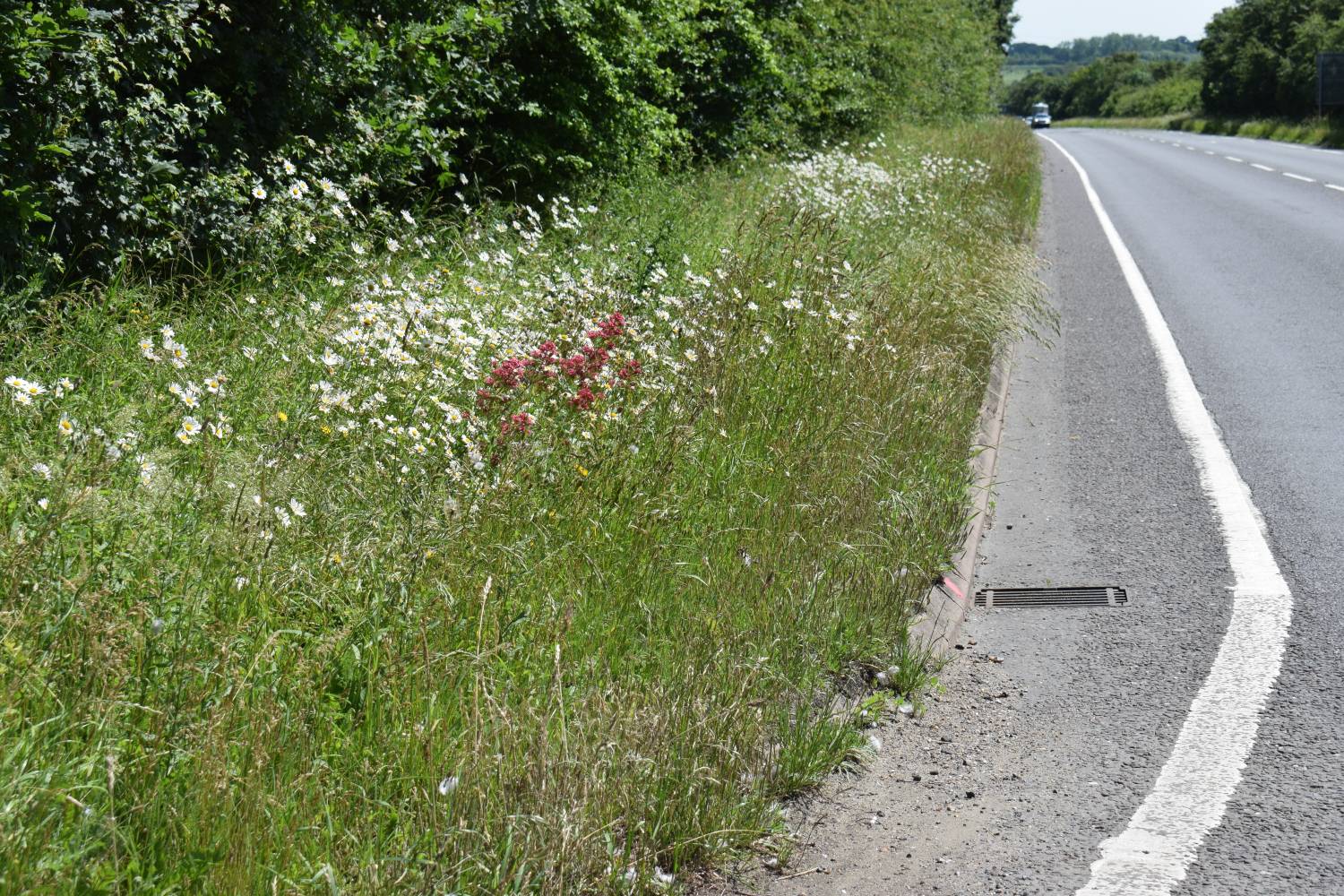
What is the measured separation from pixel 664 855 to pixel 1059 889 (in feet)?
3.32

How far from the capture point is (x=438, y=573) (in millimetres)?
3729

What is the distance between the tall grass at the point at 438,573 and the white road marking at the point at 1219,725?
925 millimetres

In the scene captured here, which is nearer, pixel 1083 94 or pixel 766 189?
pixel 766 189

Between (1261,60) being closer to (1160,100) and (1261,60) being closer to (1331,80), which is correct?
(1331,80)

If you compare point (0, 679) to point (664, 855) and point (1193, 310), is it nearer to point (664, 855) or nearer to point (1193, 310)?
point (664, 855)

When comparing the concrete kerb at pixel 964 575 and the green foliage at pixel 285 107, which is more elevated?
the green foliage at pixel 285 107

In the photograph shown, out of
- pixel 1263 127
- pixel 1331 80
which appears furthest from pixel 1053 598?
pixel 1263 127

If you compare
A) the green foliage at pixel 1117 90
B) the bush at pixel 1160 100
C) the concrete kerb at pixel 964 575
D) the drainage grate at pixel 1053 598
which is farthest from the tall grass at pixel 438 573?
the green foliage at pixel 1117 90

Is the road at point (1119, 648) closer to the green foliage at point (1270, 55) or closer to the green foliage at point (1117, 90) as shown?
the green foliage at point (1270, 55)

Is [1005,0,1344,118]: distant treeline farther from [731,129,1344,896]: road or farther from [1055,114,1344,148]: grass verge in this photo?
[731,129,1344,896]: road

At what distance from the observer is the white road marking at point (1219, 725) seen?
3186mm

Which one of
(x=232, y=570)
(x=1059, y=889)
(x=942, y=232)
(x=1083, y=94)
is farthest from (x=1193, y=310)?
(x=1083, y=94)

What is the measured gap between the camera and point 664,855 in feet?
10.4

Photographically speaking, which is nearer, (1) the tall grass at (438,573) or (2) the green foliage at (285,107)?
(1) the tall grass at (438,573)
